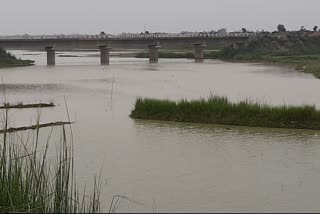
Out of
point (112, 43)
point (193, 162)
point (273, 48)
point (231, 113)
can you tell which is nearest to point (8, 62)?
point (112, 43)

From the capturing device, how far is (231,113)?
1839cm

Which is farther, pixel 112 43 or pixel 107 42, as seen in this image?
pixel 112 43

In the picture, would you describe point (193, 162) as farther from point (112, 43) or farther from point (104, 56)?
point (112, 43)

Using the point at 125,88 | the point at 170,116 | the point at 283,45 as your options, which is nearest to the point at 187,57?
the point at 283,45

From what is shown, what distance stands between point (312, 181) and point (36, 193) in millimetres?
6185

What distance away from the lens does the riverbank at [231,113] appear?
17266 mm

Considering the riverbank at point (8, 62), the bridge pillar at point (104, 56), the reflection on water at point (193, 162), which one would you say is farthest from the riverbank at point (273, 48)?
the reflection on water at point (193, 162)

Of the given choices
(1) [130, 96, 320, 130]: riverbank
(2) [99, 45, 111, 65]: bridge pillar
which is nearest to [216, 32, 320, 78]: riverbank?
(2) [99, 45, 111, 65]: bridge pillar

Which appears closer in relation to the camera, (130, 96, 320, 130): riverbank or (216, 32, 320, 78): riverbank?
(130, 96, 320, 130): riverbank

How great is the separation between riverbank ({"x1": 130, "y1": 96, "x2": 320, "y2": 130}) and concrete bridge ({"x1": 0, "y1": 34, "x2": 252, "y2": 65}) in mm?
48720

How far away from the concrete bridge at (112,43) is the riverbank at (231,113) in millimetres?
48720

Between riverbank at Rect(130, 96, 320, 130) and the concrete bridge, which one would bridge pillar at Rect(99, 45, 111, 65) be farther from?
riverbank at Rect(130, 96, 320, 130)

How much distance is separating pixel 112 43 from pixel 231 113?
5837 centimetres

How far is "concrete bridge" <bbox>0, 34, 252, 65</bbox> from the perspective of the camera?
226 feet
